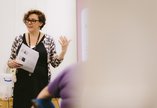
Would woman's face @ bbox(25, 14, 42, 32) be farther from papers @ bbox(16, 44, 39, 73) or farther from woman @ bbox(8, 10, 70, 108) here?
papers @ bbox(16, 44, 39, 73)

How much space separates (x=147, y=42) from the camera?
0.39 metres

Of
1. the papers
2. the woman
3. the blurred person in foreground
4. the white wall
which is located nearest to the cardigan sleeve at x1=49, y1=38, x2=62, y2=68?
the woman

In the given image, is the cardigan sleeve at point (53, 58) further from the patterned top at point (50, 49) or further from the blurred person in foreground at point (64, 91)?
the blurred person in foreground at point (64, 91)

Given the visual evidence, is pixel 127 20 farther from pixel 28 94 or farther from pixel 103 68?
pixel 28 94

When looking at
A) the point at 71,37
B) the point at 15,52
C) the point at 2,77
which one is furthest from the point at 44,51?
the point at 71,37

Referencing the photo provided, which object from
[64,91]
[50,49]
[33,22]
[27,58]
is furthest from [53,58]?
[64,91]

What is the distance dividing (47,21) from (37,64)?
1.26m

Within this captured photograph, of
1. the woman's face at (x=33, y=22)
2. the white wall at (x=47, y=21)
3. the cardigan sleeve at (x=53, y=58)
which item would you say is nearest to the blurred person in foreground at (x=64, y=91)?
the cardigan sleeve at (x=53, y=58)

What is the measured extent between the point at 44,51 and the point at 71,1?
139 cm

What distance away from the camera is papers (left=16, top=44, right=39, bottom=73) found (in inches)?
80.7

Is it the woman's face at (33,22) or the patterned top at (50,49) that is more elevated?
the woman's face at (33,22)

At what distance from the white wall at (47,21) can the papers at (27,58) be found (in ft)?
3.69

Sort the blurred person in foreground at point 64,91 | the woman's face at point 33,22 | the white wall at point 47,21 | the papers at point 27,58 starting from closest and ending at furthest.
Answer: the blurred person in foreground at point 64,91
the papers at point 27,58
the woman's face at point 33,22
the white wall at point 47,21

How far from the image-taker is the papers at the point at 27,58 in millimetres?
2051
